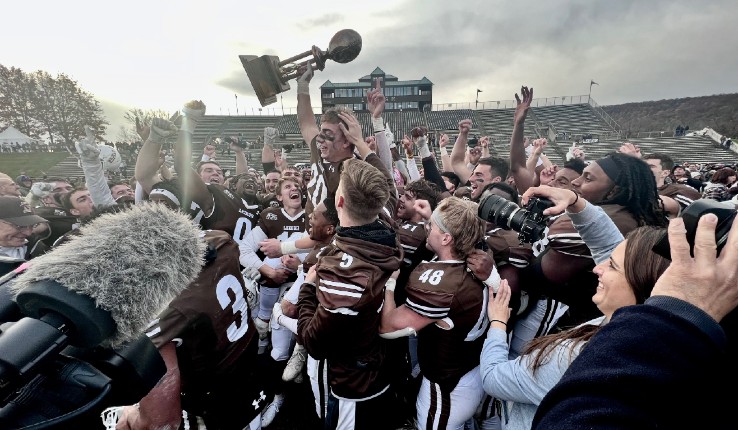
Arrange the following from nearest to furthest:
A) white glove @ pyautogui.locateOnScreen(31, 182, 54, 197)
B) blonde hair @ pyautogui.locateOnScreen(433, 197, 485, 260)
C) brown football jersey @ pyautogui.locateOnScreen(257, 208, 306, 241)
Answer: blonde hair @ pyautogui.locateOnScreen(433, 197, 485, 260) < brown football jersey @ pyautogui.locateOnScreen(257, 208, 306, 241) < white glove @ pyautogui.locateOnScreen(31, 182, 54, 197)

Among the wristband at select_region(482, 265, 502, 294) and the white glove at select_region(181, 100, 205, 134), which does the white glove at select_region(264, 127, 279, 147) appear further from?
the wristband at select_region(482, 265, 502, 294)

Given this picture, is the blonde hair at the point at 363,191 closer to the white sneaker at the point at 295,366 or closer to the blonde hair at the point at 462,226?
the blonde hair at the point at 462,226

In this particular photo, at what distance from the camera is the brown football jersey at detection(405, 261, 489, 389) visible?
2150mm

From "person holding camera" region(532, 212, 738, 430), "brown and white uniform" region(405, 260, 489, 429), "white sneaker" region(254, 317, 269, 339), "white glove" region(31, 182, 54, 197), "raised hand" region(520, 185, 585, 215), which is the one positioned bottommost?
"white sneaker" region(254, 317, 269, 339)

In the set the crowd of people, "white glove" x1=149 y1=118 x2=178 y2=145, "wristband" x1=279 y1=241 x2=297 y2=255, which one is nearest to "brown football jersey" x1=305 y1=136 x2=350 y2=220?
the crowd of people

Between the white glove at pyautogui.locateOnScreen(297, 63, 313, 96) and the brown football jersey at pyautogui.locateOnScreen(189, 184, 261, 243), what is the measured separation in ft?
5.59

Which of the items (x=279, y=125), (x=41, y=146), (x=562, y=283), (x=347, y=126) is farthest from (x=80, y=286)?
(x=41, y=146)

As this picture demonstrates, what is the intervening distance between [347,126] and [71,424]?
8.33ft

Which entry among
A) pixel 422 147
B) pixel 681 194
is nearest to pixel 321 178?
pixel 422 147

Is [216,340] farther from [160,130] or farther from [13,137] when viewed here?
[13,137]

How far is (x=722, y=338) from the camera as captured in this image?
60cm

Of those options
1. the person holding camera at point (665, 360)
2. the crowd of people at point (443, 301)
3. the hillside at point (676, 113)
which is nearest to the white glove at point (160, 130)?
the crowd of people at point (443, 301)

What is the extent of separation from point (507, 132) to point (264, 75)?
47.2m

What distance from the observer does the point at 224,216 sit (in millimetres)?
4090
